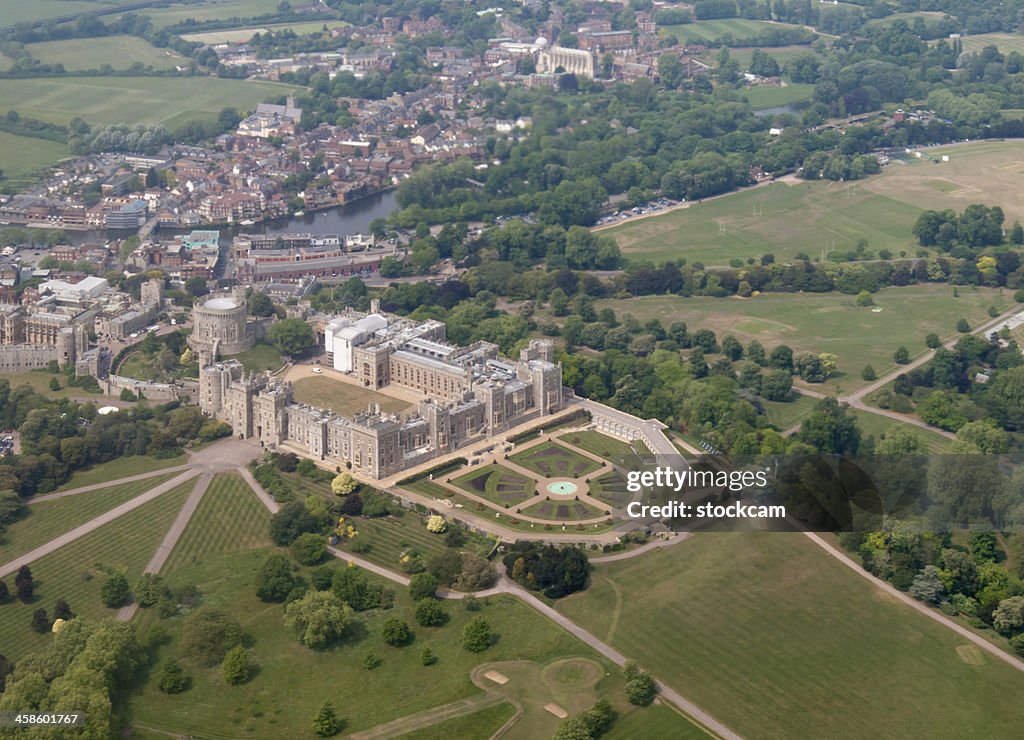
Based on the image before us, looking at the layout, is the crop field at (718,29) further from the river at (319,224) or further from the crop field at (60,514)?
the crop field at (60,514)

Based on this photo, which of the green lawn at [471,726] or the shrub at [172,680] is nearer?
the green lawn at [471,726]

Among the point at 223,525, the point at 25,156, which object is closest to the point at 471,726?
the point at 223,525

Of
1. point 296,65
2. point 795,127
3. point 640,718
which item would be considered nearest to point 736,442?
point 640,718

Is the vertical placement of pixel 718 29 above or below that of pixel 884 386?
above

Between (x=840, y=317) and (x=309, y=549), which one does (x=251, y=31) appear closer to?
(x=840, y=317)

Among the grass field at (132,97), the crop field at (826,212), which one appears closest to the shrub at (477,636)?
the crop field at (826,212)

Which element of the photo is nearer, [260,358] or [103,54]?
[260,358]
